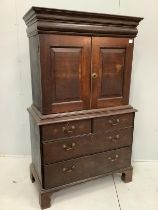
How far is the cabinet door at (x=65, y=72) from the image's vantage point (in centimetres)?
151

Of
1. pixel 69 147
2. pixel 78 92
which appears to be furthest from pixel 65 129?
pixel 78 92

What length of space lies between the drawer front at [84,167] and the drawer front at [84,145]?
0.05 m

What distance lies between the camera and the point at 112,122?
1854mm

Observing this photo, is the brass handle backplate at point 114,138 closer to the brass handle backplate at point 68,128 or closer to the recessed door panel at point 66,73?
the brass handle backplate at point 68,128

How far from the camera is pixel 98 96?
177cm

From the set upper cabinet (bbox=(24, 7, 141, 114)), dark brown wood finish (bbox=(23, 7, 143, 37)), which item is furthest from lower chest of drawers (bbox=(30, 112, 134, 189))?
dark brown wood finish (bbox=(23, 7, 143, 37))

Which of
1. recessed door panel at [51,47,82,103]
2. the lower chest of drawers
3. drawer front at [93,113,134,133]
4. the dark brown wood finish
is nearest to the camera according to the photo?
the dark brown wood finish

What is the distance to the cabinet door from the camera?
1508 mm

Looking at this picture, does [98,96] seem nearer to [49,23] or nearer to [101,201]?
[49,23]

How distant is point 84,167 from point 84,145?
0.71 feet

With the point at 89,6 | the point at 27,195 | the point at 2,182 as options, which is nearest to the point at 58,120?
the point at 27,195

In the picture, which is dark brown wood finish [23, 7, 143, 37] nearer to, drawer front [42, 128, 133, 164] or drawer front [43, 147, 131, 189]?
drawer front [42, 128, 133, 164]

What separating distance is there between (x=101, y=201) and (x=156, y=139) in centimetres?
103

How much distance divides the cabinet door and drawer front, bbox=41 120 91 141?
118 millimetres
